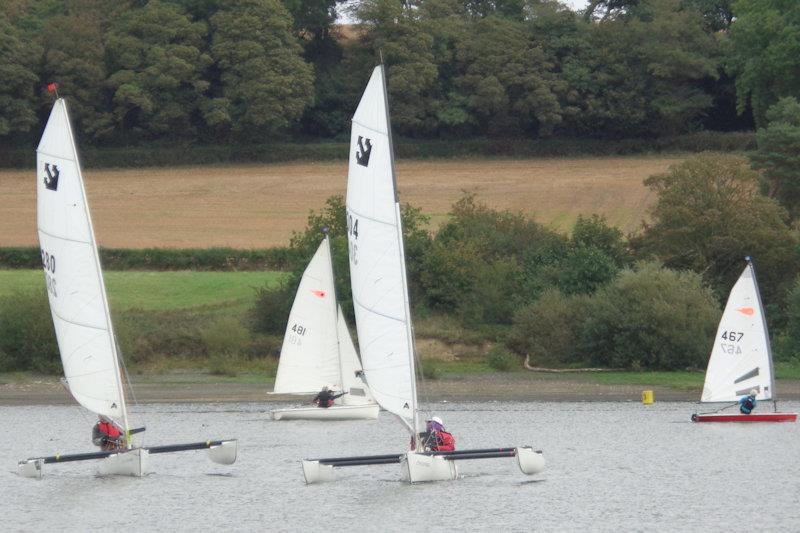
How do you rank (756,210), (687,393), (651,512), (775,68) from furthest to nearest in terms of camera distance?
(775,68) → (756,210) → (687,393) → (651,512)

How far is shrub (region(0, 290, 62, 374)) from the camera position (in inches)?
2137

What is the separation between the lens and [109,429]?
108 feet

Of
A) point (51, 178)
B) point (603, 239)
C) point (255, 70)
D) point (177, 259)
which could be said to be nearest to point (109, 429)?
point (51, 178)

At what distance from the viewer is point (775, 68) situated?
81.8 m

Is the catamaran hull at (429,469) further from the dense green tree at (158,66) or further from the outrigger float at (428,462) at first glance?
the dense green tree at (158,66)

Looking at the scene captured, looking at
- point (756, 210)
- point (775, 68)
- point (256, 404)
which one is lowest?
point (256, 404)

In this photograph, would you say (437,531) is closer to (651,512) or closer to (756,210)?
(651,512)

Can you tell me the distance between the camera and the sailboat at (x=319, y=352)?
44188 millimetres

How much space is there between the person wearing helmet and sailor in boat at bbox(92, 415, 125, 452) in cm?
1917

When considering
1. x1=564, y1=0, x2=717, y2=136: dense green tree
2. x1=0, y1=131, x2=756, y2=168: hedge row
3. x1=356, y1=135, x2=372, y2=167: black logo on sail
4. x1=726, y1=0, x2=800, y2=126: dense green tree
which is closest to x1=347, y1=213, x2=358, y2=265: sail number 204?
x1=356, y1=135, x2=372, y2=167: black logo on sail

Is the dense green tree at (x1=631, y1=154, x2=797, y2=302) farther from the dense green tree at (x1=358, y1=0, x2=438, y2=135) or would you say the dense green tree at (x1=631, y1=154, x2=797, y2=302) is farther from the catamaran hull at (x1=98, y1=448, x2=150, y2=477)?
the dense green tree at (x1=358, y1=0, x2=438, y2=135)

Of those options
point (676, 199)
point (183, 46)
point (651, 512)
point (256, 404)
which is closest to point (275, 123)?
point (183, 46)

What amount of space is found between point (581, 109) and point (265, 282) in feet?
125

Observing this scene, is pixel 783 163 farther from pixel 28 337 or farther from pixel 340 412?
pixel 28 337
